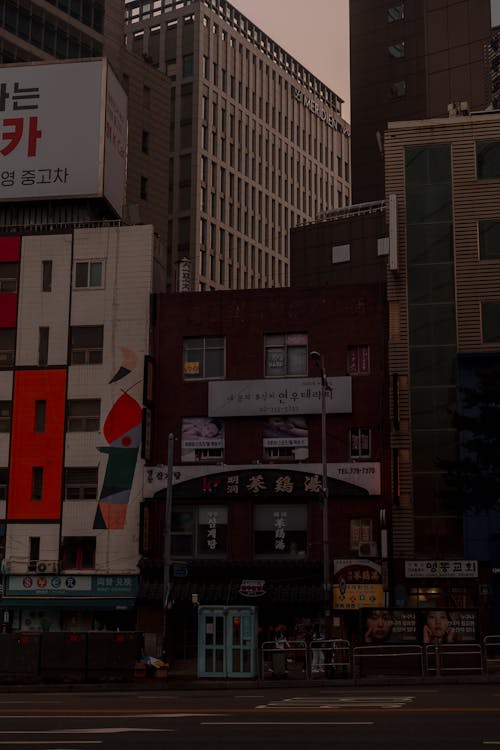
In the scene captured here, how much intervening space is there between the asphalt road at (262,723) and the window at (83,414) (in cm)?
2655

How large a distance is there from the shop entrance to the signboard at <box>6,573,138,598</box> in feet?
39.4

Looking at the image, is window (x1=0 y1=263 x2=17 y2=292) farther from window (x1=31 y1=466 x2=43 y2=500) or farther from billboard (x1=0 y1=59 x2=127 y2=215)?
window (x1=31 y1=466 x2=43 y2=500)

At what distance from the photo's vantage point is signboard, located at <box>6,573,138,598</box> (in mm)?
51062

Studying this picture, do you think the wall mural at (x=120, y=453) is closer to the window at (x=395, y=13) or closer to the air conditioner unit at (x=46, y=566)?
the air conditioner unit at (x=46, y=566)

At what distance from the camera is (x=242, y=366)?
5328 centimetres

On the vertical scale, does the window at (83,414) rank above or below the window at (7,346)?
below

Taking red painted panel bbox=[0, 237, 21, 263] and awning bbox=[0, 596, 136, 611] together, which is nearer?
awning bbox=[0, 596, 136, 611]

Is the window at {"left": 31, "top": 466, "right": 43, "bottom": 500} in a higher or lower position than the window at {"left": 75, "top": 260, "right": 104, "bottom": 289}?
lower

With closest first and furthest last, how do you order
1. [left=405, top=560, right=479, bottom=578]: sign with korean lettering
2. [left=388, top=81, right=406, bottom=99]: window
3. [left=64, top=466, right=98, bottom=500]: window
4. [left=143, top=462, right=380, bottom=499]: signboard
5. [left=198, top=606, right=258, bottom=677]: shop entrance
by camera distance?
[left=198, top=606, right=258, bottom=677]: shop entrance
[left=405, top=560, right=479, bottom=578]: sign with korean lettering
[left=143, top=462, right=380, bottom=499]: signboard
[left=64, top=466, right=98, bottom=500]: window
[left=388, top=81, right=406, bottom=99]: window

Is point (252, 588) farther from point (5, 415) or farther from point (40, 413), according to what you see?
point (5, 415)

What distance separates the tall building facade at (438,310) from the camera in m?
50.1

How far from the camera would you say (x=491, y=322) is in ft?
168

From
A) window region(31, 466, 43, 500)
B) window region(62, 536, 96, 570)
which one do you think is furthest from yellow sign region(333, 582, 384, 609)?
window region(31, 466, 43, 500)

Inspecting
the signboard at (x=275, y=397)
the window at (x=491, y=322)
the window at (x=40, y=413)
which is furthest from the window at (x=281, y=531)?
the window at (x=491, y=322)
